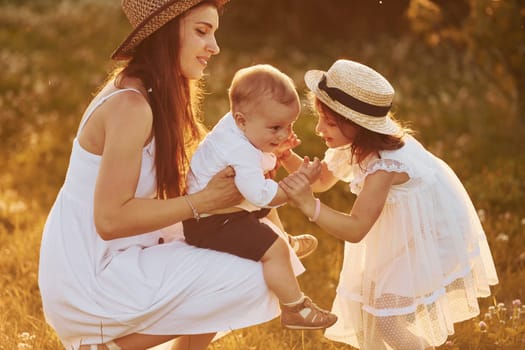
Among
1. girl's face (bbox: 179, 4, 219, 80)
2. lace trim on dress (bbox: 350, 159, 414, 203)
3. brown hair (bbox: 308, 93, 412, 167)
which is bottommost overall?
lace trim on dress (bbox: 350, 159, 414, 203)

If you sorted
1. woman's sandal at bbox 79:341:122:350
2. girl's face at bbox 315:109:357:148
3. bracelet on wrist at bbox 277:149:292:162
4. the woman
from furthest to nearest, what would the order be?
bracelet on wrist at bbox 277:149:292:162 < girl's face at bbox 315:109:357:148 < woman's sandal at bbox 79:341:122:350 < the woman

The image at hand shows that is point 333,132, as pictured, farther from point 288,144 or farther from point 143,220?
point 143,220

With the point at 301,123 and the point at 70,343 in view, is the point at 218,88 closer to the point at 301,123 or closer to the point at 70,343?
the point at 301,123

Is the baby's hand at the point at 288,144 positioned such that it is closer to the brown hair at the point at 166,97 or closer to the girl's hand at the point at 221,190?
the girl's hand at the point at 221,190

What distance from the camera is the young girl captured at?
3863mm

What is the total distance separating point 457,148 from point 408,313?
406 cm

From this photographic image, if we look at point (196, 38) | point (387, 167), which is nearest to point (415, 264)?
point (387, 167)

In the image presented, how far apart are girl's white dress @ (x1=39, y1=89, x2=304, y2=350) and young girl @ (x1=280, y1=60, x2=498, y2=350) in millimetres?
413

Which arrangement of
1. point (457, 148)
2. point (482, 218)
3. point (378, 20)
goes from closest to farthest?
point (482, 218)
point (457, 148)
point (378, 20)

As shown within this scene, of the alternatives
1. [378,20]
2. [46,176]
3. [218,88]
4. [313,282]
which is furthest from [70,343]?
[378,20]

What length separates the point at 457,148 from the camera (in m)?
7.82

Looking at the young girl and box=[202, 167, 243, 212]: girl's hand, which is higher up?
box=[202, 167, 243, 212]: girl's hand

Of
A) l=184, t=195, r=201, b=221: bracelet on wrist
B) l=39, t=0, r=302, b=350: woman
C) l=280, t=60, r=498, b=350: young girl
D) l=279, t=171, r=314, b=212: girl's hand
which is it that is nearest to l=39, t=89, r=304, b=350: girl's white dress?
l=39, t=0, r=302, b=350: woman

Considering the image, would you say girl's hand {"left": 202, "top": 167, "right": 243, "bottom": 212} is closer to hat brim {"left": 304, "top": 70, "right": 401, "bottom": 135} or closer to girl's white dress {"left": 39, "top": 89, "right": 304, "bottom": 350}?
girl's white dress {"left": 39, "top": 89, "right": 304, "bottom": 350}
